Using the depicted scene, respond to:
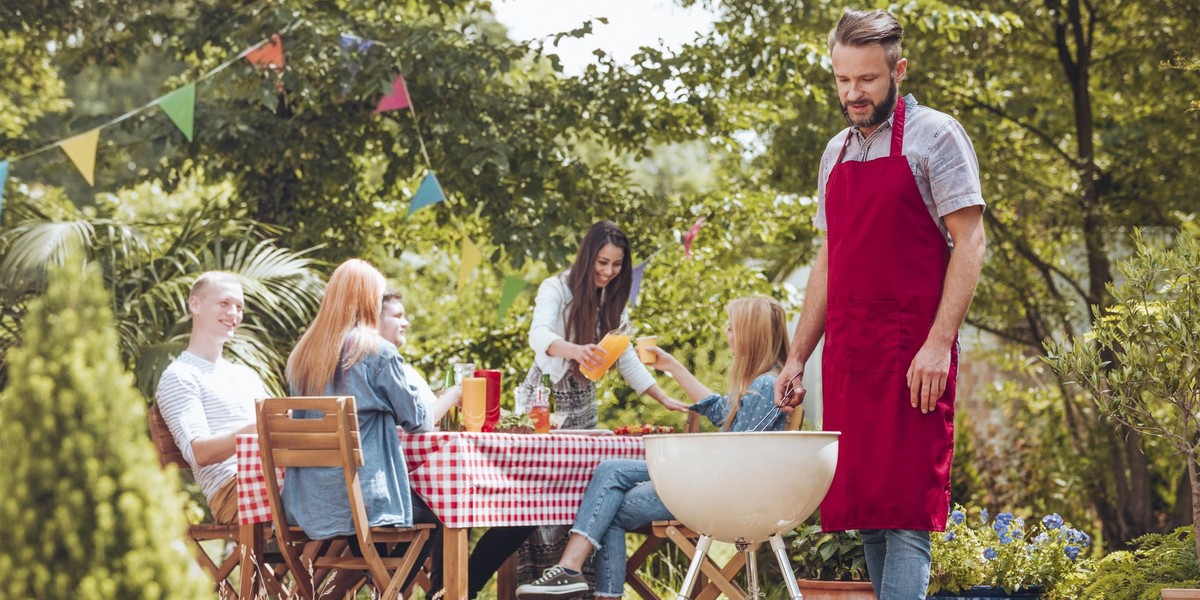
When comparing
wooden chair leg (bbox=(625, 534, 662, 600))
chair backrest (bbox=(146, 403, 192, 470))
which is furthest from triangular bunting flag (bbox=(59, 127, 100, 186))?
wooden chair leg (bbox=(625, 534, 662, 600))

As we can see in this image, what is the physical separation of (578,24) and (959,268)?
14.8 feet

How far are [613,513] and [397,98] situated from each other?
3.23 metres

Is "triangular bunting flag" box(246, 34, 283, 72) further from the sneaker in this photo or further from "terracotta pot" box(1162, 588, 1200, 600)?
"terracotta pot" box(1162, 588, 1200, 600)

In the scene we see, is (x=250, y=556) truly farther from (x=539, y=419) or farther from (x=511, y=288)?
(x=511, y=288)

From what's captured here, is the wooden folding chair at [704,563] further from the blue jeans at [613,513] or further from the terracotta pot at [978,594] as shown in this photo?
the terracotta pot at [978,594]

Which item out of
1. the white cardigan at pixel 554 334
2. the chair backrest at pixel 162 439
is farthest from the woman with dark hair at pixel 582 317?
the chair backrest at pixel 162 439

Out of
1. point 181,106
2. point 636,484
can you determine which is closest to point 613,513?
point 636,484

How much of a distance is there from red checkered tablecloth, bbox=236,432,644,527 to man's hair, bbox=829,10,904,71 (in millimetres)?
1577

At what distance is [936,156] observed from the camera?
2.43 m

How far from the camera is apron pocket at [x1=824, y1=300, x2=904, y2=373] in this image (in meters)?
2.41

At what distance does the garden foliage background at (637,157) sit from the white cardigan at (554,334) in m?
1.63

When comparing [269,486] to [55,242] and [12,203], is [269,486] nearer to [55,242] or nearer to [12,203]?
[55,242]

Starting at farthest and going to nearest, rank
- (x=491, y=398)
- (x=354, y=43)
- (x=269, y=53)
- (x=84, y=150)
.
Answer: (x=354, y=43) → (x=269, y=53) → (x=84, y=150) → (x=491, y=398)

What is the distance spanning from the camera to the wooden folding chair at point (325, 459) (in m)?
3.30
